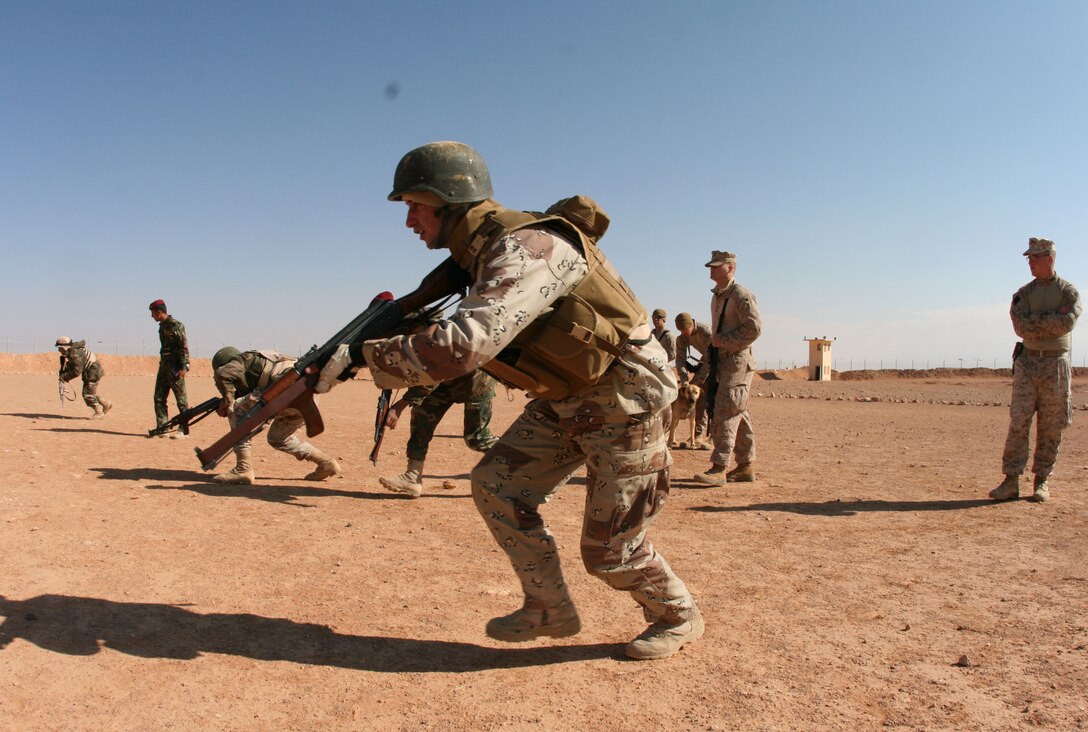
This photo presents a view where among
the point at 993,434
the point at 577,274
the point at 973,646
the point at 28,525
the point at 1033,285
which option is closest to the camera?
the point at 577,274

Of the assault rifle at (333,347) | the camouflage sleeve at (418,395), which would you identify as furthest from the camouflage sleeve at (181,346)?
the assault rifle at (333,347)

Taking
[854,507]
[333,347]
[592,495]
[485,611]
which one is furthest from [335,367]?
[854,507]

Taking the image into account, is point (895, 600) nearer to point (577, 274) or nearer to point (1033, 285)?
point (577, 274)

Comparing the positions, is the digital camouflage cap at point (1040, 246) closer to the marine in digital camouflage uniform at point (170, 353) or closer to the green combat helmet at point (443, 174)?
the green combat helmet at point (443, 174)

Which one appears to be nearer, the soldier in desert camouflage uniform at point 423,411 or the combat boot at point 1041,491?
the combat boot at point 1041,491

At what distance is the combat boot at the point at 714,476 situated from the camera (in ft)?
26.4

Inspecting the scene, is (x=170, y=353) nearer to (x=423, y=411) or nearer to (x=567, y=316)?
(x=423, y=411)

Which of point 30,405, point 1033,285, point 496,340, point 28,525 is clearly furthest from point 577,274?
point 30,405

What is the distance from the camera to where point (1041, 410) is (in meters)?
7.25

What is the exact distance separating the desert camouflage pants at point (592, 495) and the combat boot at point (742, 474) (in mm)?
5038

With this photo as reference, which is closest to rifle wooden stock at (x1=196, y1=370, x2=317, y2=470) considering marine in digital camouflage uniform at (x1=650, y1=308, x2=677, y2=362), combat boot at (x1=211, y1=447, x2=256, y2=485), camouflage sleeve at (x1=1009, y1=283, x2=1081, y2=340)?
combat boot at (x1=211, y1=447, x2=256, y2=485)

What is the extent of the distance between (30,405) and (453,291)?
1713 centimetres

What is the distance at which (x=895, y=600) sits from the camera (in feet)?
14.5

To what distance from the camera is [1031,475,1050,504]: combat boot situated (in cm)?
714
